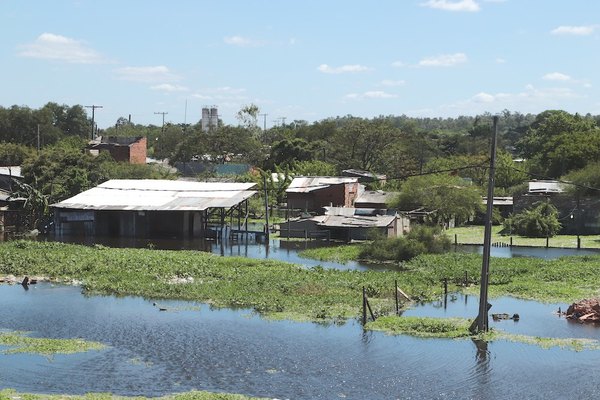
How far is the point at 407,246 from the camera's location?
48.1 m

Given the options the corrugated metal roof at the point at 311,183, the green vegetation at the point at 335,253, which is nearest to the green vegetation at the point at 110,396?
the green vegetation at the point at 335,253

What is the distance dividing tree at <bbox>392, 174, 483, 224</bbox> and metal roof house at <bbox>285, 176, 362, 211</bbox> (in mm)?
6108

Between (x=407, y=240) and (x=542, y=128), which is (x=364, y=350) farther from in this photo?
(x=542, y=128)

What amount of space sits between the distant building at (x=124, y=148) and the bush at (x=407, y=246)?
4973 centimetres

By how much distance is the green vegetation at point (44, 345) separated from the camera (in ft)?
86.3

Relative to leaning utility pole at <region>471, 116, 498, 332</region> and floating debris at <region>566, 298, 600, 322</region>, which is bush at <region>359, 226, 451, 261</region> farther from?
leaning utility pole at <region>471, 116, 498, 332</region>

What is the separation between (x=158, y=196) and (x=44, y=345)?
3492 centimetres

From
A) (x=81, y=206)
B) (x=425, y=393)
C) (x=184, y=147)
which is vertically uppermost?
(x=184, y=147)

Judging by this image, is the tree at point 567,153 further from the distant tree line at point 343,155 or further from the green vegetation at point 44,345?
the green vegetation at point 44,345

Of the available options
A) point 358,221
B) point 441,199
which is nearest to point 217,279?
point 358,221

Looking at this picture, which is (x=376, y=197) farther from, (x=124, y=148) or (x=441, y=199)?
(x=124, y=148)

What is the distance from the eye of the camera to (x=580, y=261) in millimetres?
45906

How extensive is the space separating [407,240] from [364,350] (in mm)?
22415

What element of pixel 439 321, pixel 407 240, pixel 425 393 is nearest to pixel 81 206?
pixel 407 240
